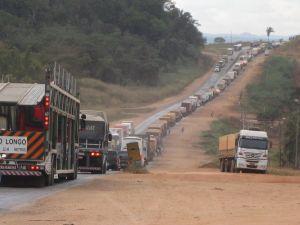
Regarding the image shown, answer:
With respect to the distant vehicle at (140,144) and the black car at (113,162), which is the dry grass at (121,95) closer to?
the distant vehicle at (140,144)

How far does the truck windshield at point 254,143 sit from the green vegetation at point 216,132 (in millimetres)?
28288

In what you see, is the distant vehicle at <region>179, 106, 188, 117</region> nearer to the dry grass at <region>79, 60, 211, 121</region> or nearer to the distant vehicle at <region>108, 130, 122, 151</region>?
the dry grass at <region>79, 60, 211, 121</region>

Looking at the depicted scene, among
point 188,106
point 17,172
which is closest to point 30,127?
point 17,172

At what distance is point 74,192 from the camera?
2756cm

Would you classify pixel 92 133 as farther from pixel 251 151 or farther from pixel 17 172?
pixel 17 172

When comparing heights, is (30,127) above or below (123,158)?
above

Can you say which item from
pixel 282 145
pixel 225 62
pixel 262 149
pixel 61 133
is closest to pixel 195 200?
pixel 61 133

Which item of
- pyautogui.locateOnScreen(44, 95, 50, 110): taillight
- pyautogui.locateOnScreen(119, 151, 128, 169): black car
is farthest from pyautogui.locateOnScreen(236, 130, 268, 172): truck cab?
pyautogui.locateOnScreen(44, 95, 50, 110): taillight

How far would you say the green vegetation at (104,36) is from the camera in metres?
131

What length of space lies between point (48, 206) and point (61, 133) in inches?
351

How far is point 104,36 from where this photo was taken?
481 ft

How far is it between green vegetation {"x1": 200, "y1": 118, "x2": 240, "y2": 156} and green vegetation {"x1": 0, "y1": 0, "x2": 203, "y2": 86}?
20.6 meters

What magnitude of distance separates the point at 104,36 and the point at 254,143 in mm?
93789

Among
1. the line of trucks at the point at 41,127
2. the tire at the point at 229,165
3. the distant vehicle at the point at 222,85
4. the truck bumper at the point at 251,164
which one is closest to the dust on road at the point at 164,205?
the line of trucks at the point at 41,127
